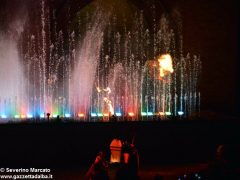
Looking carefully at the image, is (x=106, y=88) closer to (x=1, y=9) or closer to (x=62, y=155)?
(x=1, y=9)

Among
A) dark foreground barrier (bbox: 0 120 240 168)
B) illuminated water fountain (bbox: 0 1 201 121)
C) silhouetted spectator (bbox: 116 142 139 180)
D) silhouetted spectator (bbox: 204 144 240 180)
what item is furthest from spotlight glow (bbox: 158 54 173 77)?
silhouetted spectator (bbox: 204 144 240 180)

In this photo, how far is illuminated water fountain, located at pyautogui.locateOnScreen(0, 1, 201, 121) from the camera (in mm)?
15516

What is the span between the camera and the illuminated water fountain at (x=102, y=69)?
15.5 metres

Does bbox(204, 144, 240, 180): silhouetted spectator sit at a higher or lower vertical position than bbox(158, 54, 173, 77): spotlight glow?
lower

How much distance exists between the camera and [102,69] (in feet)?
57.5

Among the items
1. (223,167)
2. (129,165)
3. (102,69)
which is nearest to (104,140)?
(129,165)

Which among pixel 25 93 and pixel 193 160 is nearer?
pixel 193 160

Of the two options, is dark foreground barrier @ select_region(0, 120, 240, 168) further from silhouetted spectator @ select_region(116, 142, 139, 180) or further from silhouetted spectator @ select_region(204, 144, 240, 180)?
silhouetted spectator @ select_region(204, 144, 240, 180)

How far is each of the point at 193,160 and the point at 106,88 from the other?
6.94 meters

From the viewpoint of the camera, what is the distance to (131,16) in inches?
714

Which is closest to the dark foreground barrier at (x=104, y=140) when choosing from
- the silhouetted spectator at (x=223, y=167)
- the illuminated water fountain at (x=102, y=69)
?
the illuminated water fountain at (x=102, y=69)

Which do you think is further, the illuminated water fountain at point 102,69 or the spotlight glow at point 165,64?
the spotlight glow at point 165,64

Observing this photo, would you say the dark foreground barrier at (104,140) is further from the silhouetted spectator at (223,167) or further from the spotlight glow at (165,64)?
the spotlight glow at (165,64)

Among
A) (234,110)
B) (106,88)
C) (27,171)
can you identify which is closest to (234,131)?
(234,110)
